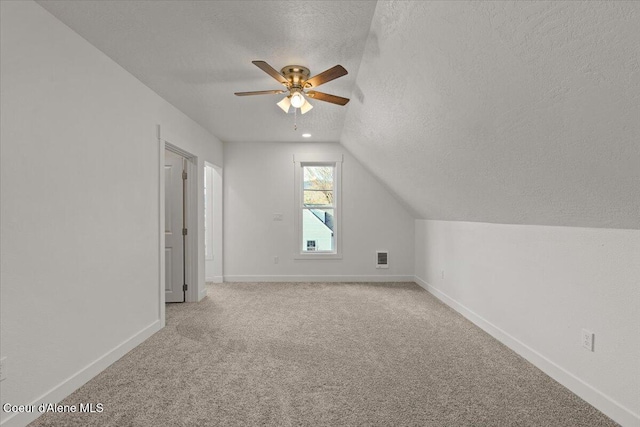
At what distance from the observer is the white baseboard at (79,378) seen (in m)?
1.87

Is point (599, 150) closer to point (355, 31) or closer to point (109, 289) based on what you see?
point (355, 31)

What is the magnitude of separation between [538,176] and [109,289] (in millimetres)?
3146

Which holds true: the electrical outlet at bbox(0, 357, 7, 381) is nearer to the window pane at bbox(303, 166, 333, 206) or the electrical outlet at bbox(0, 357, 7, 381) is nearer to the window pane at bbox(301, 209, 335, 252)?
the window pane at bbox(301, 209, 335, 252)

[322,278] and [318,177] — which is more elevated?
[318,177]

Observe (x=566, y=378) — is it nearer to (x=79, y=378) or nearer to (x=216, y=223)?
(x=79, y=378)

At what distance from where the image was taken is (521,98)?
1.71m

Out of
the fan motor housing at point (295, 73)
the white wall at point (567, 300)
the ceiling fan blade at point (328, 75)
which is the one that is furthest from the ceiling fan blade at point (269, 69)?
the white wall at point (567, 300)

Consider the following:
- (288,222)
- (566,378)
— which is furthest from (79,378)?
(288,222)

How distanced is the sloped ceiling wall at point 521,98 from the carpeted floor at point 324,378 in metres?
1.17

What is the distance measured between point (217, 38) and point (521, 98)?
193cm

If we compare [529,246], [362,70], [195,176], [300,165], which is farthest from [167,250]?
[529,246]

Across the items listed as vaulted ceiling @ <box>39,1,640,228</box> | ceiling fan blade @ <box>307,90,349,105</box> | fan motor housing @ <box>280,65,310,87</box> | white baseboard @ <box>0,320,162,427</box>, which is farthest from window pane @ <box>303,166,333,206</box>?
white baseboard @ <box>0,320,162,427</box>

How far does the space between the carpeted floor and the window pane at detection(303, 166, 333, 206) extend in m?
2.51

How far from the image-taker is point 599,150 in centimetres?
159
